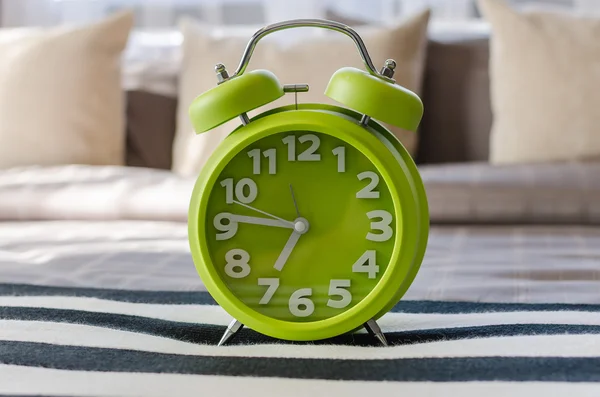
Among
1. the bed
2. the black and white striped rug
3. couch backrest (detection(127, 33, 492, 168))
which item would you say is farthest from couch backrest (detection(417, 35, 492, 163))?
the black and white striped rug

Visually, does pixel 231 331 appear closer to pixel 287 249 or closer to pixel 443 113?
pixel 287 249

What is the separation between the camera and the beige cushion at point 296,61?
1.94m

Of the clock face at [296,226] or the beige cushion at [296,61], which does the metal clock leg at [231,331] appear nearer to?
the clock face at [296,226]

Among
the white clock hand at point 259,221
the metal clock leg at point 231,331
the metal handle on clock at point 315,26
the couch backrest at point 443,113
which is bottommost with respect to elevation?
the couch backrest at point 443,113

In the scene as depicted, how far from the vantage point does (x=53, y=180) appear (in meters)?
1.75

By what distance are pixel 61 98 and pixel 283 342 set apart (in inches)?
57.1

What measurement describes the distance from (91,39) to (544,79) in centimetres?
120

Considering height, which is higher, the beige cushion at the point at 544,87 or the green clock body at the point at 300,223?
the green clock body at the point at 300,223

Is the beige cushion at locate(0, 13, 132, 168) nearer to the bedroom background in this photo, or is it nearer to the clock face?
the bedroom background

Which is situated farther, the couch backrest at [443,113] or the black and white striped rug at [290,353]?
the couch backrest at [443,113]

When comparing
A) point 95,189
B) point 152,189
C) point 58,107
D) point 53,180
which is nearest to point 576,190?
point 152,189

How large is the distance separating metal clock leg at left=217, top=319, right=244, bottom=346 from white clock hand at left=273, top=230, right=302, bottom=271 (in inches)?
2.8

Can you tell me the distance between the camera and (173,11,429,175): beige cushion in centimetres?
194

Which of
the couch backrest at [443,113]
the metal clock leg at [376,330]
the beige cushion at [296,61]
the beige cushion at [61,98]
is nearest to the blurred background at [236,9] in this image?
the couch backrest at [443,113]
